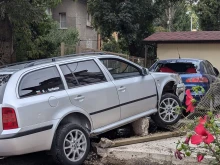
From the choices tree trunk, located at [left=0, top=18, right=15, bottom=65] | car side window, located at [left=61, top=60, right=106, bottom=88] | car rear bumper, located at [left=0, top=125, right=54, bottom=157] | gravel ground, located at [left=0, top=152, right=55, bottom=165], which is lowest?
gravel ground, located at [left=0, top=152, right=55, bottom=165]

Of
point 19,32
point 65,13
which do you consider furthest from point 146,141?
point 65,13

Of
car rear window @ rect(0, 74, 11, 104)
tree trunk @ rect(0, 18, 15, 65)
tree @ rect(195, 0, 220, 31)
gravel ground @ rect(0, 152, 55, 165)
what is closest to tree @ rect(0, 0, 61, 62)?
tree trunk @ rect(0, 18, 15, 65)

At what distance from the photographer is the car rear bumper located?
18.5 feet

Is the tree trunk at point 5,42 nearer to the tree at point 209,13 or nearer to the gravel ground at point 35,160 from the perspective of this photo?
the gravel ground at point 35,160

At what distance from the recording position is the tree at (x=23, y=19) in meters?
9.95

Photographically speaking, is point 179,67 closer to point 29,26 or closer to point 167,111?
point 167,111

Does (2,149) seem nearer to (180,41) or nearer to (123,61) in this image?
(123,61)

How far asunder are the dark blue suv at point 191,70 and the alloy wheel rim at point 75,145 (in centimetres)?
400

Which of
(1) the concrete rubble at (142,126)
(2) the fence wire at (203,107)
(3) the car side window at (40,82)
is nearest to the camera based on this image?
(3) the car side window at (40,82)

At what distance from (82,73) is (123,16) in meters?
14.8

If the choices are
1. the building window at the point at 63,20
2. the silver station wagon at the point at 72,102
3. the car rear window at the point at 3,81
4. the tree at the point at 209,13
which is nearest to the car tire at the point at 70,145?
the silver station wagon at the point at 72,102

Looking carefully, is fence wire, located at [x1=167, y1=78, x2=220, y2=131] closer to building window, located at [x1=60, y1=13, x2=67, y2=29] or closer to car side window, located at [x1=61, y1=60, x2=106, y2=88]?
car side window, located at [x1=61, y1=60, x2=106, y2=88]

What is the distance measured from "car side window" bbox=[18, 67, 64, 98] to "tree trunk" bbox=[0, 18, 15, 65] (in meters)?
5.80

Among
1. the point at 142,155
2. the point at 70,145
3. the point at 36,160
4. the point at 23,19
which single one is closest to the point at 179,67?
the point at 23,19
